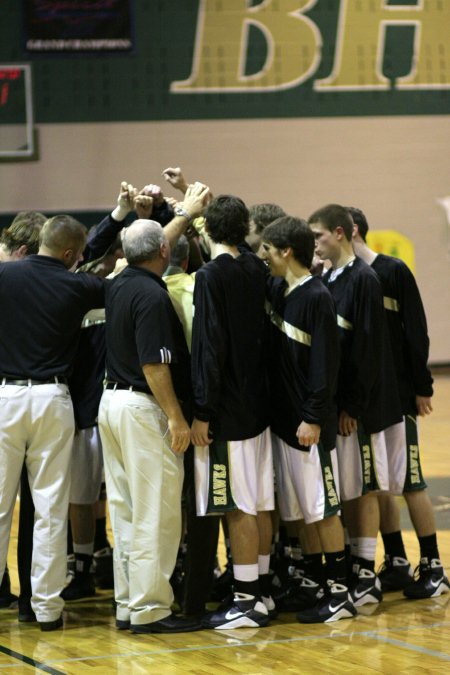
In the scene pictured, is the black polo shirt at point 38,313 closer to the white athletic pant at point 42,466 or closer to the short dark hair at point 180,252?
the white athletic pant at point 42,466

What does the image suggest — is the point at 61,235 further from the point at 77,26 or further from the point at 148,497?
the point at 77,26

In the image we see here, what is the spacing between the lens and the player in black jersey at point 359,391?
206 inches

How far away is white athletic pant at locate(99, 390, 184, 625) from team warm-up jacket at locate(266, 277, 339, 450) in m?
0.55

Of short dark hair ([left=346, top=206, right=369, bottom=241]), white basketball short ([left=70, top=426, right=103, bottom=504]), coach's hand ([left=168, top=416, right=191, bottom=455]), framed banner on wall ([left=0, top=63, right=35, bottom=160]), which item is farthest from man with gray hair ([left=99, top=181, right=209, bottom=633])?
framed banner on wall ([left=0, top=63, right=35, bottom=160])

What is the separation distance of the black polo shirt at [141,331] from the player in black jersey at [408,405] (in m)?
1.16

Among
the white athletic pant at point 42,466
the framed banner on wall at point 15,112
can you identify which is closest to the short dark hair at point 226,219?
the white athletic pant at point 42,466

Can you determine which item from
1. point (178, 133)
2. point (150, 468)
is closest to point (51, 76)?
point (178, 133)

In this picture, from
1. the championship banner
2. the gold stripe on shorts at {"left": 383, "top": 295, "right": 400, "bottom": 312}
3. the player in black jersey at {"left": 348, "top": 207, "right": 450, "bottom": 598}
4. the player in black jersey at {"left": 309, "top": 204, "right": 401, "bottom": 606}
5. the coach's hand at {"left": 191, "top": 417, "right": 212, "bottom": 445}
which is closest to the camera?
the coach's hand at {"left": 191, "top": 417, "right": 212, "bottom": 445}

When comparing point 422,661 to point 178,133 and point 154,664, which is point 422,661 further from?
point 178,133

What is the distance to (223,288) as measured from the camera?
195 inches

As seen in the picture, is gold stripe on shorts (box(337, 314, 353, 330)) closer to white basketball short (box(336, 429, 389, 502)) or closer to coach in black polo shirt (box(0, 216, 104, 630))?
white basketball short (box(336, 429, 389, 502))

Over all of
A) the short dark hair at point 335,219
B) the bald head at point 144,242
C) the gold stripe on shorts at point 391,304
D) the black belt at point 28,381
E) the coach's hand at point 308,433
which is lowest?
the coach's hand at point 308,433

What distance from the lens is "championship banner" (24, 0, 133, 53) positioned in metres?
12.9

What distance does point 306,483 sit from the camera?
16.4 ft
